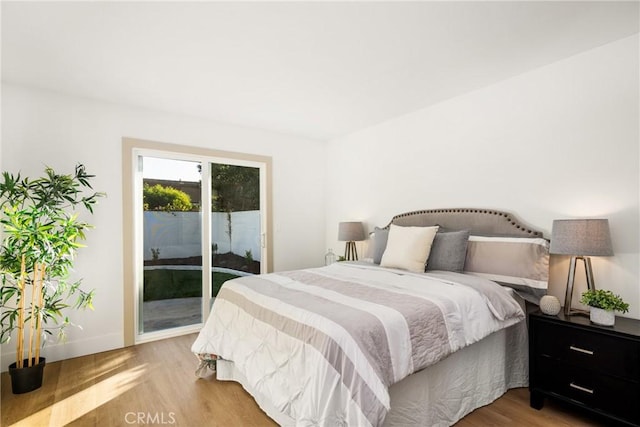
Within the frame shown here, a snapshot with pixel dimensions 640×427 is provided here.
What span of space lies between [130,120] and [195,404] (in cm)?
285

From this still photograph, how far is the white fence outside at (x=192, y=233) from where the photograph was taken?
3564mm

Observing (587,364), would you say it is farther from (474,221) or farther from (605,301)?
(474,221)

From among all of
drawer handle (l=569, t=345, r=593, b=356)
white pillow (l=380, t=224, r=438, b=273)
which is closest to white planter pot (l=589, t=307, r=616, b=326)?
drawer handle (l=569, t=345, r=593, b=356)

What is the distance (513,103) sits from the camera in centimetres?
278

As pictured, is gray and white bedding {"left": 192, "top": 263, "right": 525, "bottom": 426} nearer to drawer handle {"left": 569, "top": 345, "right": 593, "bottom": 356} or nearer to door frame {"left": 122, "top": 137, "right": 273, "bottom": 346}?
drawer handle {"left": 569, "top": 345, "right": 593, "bottom": 356}

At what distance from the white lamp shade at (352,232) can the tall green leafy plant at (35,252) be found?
2696 mm

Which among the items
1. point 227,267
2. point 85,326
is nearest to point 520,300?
point 227,267

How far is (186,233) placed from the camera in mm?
3746

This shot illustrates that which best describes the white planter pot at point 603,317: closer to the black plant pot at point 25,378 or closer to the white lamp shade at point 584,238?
the white lamp shade at point 584,238

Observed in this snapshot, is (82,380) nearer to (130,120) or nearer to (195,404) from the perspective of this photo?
(195,404)

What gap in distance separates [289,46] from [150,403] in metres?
2.71

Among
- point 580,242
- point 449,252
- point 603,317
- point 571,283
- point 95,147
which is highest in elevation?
point 95,147

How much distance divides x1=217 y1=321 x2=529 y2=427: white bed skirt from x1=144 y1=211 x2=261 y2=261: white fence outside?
1683 mm

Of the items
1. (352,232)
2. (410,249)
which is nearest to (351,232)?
(352,232)
